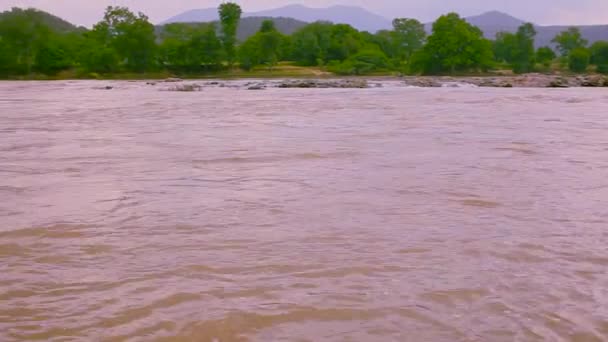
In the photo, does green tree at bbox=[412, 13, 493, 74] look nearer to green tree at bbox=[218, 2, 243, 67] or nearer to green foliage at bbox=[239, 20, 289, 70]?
green foliage at bbox=[239, 20, 289, 70]

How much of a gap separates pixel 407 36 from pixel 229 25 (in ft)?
146

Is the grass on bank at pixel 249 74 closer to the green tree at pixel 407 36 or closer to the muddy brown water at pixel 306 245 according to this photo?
the green tree at pixel 407 36

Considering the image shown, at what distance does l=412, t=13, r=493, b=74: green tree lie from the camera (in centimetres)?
8900

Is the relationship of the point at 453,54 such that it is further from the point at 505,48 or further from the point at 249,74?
the point at 249,74

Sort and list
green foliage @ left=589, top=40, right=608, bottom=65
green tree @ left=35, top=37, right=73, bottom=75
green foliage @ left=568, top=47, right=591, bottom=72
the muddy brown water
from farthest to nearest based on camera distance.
Answer: green tree @ left=35, top=37, right=73, bottom=75 → green foliage @ left=568, top=47, right=591, bottom=72 → green foliage @ left=589, top=40, right=608, bottom=65 → the muddy brown water

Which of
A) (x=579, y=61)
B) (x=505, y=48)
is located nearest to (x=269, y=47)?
(x=505, y=48)

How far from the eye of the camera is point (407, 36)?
123812 millimetres

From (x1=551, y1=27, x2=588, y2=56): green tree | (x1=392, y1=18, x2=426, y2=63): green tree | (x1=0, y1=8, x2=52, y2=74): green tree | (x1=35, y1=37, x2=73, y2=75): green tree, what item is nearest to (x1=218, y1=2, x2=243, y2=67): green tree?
(x1=35, y1=37, x2=73, y2=75): green tree

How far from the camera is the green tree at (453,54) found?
89.0 meters

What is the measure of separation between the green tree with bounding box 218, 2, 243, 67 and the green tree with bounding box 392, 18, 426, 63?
130ft

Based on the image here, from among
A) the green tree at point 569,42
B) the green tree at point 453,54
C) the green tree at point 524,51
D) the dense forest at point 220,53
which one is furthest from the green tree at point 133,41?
the green tree at point 569,42

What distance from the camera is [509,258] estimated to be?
152 inches

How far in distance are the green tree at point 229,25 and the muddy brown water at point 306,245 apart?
8411cm

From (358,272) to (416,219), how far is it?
56.8 inches
